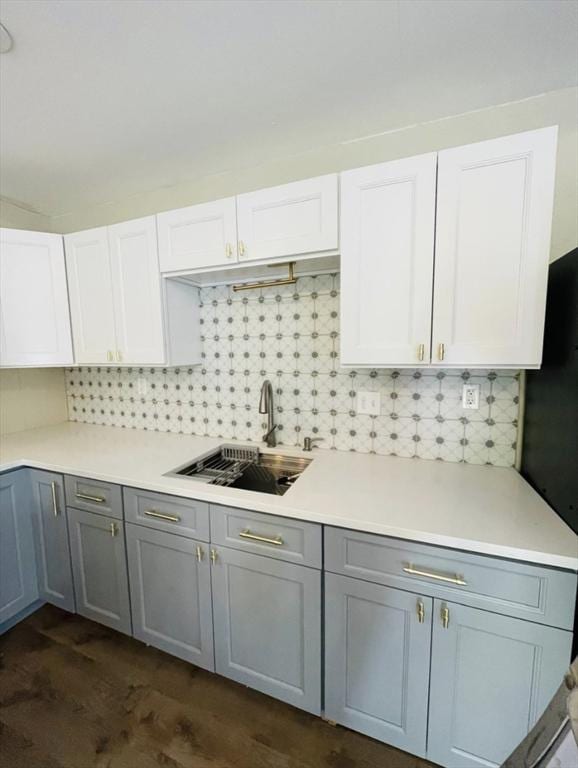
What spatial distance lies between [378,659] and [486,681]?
334 mm

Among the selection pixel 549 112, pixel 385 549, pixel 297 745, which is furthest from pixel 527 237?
pixel 297 745

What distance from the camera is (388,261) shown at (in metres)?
1.32

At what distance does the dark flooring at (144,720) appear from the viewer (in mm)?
1236

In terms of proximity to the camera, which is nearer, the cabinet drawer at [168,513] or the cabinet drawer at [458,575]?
the cabinet drawer at [458,575]

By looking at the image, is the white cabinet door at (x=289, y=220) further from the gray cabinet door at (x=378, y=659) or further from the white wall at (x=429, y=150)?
the gray cabinet door at (x=378, y=659)

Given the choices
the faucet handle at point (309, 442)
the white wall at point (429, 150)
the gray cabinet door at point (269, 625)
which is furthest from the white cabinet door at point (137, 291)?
the gray cabinet door at point (269, 625)

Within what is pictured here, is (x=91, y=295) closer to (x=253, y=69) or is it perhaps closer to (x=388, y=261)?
(x=253, y=69)

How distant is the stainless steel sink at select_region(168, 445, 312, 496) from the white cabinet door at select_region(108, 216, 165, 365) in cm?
64

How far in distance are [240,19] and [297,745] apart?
2555mm

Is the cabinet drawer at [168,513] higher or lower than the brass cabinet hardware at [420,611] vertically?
higher

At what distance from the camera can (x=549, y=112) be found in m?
1.35

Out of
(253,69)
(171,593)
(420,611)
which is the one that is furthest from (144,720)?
(253,69)

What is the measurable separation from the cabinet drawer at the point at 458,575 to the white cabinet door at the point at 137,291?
1.40m

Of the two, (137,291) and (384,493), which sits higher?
(137,291)
